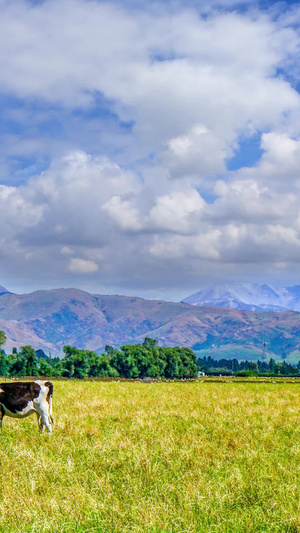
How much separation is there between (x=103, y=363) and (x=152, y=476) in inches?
4813

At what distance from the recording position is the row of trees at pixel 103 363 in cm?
12450

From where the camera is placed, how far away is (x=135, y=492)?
7934 millimetres

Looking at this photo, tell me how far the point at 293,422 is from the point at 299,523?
9463mm

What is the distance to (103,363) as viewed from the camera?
420 ft

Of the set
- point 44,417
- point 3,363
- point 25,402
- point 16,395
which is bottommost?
point 3,363

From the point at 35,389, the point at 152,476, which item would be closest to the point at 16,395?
the point at 35,389

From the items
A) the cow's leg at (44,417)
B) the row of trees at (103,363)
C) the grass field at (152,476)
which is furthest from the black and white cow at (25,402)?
the row of trees at (103,363)

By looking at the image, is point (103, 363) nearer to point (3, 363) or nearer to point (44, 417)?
point (3, 363)

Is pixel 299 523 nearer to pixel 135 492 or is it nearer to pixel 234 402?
pixel 135 492

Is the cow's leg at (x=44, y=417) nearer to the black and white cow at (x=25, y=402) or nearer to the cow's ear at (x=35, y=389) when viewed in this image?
the black and white cow at (x=25, y=402)

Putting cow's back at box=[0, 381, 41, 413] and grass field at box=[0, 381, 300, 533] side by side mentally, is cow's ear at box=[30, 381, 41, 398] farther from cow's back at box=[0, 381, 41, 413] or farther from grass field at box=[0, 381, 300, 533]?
grass field at box=[0, 381, 300, 533]

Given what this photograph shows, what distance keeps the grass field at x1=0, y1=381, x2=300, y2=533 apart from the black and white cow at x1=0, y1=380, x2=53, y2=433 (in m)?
0.51

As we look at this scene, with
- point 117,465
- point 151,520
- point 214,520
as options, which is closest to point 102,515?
point 151,520

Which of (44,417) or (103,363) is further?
(103,363)
